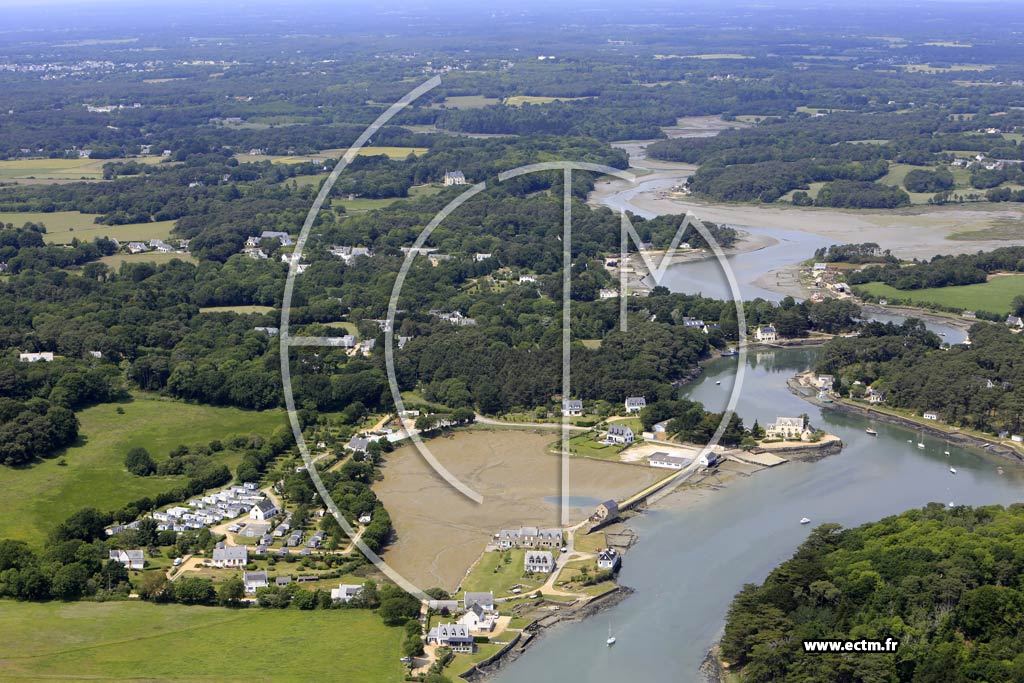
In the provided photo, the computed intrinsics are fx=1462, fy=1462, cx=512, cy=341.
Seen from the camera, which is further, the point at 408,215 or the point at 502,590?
the point at 408,215

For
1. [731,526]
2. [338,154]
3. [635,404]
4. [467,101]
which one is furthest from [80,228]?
[467,101]

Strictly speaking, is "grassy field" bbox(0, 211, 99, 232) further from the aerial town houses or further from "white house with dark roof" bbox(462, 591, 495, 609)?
"white house with dark roof" bbox(462, 591, 495, 609)

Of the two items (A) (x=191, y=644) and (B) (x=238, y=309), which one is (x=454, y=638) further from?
(B) (x=238, y=309)

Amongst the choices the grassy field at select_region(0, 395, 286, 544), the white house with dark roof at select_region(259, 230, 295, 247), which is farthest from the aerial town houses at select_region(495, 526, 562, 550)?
the white house with dark roof at select_region(259, 230, 295, 247)

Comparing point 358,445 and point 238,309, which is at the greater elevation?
point 238,309

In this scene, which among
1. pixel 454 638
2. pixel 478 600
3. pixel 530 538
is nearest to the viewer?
pixel 454 638

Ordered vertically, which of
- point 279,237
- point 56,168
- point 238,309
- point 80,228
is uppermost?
point 56,168

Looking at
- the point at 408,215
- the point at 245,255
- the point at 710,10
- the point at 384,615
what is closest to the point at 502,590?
the point at 384,615

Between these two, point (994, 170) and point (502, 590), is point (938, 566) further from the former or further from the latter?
point (994, 170)
